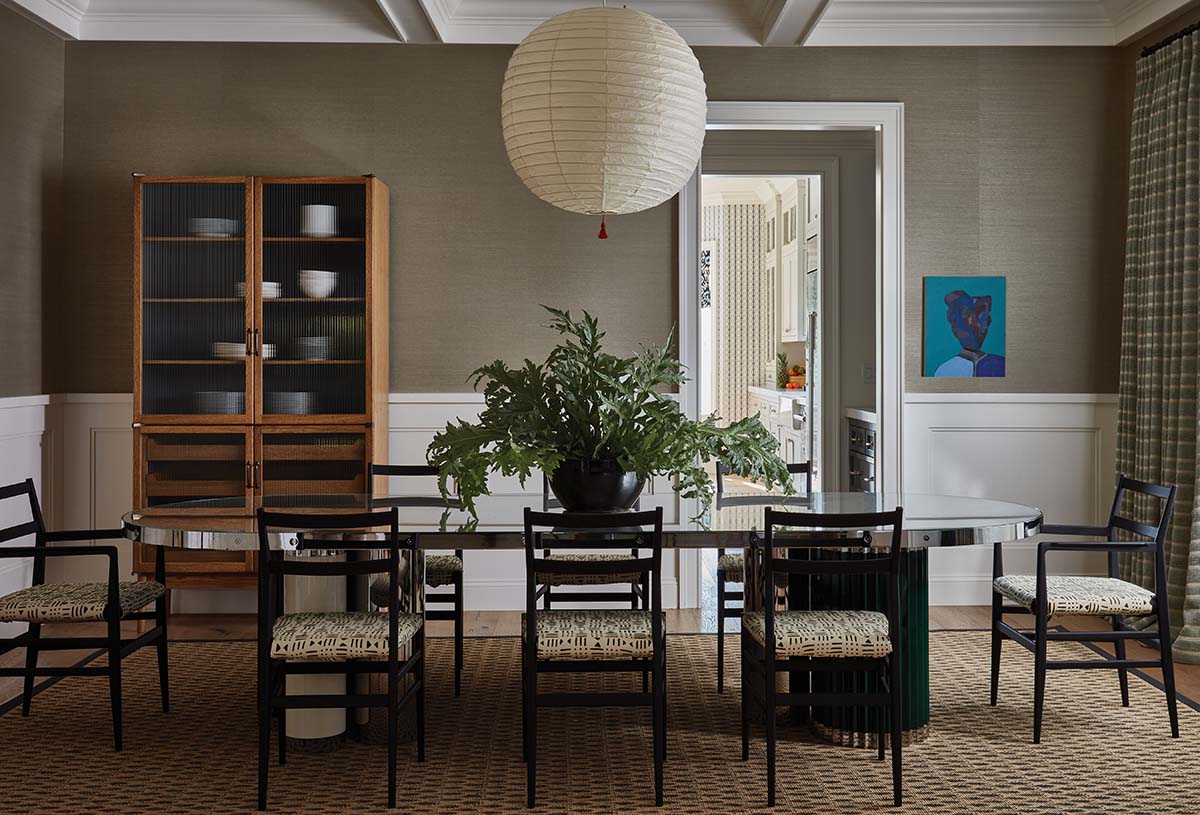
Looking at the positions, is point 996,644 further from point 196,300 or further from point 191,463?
point 196,300

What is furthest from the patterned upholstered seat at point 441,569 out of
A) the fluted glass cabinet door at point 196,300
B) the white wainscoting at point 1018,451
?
the white wainscoting at point 1018,451

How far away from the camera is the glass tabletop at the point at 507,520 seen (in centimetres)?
311

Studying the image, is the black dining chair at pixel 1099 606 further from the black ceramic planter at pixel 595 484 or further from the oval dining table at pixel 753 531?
the black ceramic planter at pixel 595 484

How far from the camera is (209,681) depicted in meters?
4.15

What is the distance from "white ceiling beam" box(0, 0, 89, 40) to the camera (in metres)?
4.83

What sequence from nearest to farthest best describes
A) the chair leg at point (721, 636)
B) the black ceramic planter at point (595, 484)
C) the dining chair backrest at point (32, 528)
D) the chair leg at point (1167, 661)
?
the black ceramic planter at point (595, 484) → the chair leg at point (1167, 661) → the dining chair backrest at point (32, 528) → the chair leg at point (721, 636)

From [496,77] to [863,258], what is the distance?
277cm

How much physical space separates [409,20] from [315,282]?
4.38 feet

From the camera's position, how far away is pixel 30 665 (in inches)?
142

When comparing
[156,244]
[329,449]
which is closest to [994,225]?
[329,449]

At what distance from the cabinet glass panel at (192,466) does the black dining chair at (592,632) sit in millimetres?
2465

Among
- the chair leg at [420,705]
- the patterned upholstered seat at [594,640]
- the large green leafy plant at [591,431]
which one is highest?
the large green leafy plant at [591,431]

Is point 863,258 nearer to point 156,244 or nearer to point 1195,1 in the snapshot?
point 1195,1

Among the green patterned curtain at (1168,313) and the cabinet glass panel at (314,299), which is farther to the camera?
the cabinet glass panel at (314,299)
